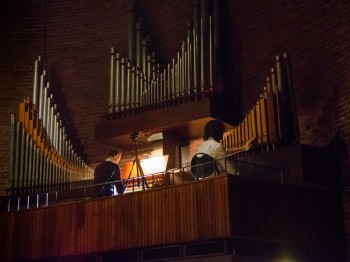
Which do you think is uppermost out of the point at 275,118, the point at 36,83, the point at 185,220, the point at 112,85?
the point at 36,83

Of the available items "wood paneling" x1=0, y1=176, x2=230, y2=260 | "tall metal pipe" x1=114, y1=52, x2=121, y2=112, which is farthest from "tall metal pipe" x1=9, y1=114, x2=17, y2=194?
"tall metal pipe" x1=114, y1=52, x2=121, y2=112

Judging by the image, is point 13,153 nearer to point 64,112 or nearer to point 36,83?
point 36,83

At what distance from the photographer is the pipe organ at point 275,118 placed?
896 centimetres

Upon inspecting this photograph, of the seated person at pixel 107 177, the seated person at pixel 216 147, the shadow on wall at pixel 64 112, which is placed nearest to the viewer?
the seated person at pixel 216 147

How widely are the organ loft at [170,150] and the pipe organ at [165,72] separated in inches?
0.9

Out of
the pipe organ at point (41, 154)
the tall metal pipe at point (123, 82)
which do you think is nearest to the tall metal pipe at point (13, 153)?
the pipe organ at point (41, 154)

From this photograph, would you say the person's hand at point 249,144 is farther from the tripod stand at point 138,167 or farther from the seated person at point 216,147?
the tripod stand at point 138,167

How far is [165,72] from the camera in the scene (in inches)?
421

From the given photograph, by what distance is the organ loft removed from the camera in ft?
27.2

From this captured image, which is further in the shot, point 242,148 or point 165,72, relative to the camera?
point 165,72

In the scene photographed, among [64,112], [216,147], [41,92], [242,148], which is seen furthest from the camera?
[64,112]

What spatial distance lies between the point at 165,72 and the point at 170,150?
126 centimetres

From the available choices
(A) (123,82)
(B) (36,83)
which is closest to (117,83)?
(A) (123,82)

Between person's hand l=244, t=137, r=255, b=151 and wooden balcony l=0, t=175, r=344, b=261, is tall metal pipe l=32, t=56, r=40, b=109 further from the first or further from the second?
person's hand l=244, t=137, r=255, b=151
